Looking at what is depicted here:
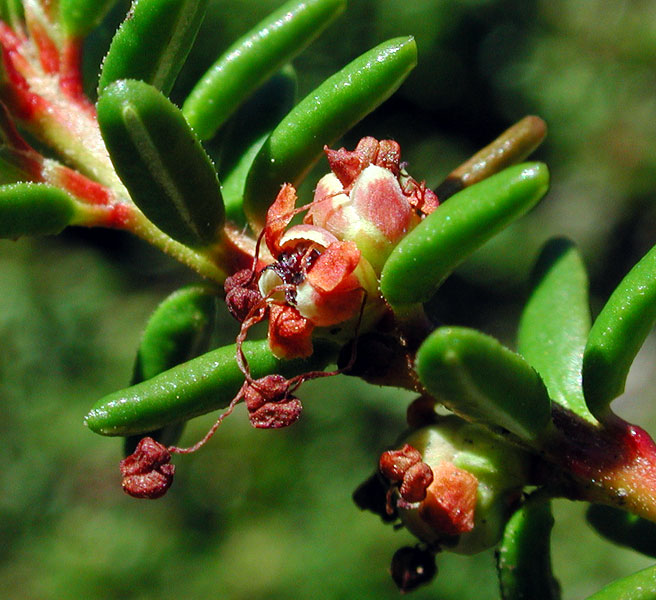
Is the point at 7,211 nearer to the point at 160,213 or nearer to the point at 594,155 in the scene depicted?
the point at 160,213

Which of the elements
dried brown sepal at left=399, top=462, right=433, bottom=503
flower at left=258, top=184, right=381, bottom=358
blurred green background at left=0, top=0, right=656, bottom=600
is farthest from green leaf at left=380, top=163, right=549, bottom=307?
blurred green background at left=0, top=0, right=656, bottom=600

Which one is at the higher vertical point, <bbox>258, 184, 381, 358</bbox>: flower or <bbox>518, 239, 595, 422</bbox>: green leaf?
<bbox>258, 184, 381, 358</bbox>: flower

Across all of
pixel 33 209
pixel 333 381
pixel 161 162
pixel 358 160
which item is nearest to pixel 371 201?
pixel 358 160

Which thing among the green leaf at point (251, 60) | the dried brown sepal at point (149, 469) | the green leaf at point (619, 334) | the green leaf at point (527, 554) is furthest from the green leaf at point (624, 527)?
the green leaf at point (251, 60)

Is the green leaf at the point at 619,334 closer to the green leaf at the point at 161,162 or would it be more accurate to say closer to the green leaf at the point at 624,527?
the green leaf at the point at 624,527

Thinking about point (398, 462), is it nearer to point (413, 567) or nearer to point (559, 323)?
point (413, 567)

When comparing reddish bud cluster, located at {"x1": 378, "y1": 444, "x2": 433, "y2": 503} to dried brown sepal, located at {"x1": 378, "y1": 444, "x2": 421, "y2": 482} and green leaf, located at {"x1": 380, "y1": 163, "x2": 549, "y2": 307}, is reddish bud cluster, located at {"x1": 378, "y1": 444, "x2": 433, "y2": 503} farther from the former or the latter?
green leaf, located at {"x1": 380, "y1": 163, "x2": 549, "y2": 307}
